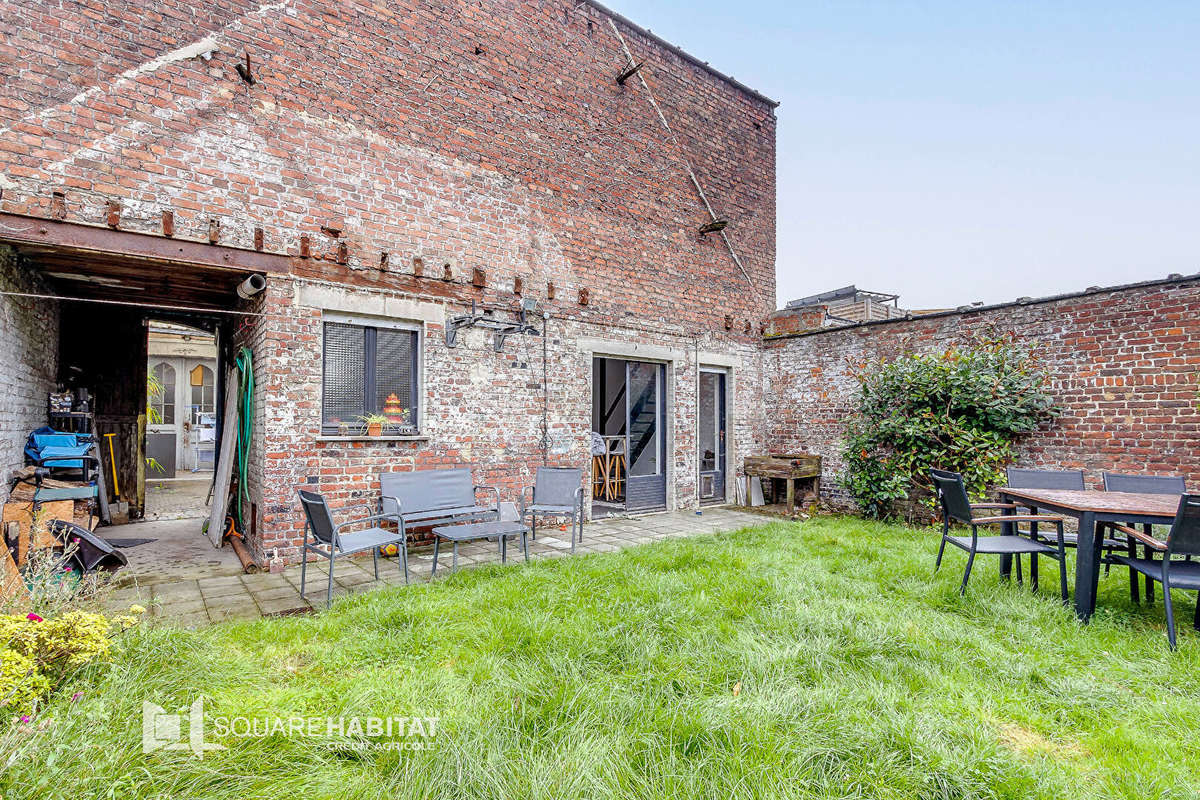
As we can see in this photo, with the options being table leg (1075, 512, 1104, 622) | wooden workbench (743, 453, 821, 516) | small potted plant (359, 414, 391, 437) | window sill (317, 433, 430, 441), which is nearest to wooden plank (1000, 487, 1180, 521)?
table leg (1075, 512, 1104, 622)

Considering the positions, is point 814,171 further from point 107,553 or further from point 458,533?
point 107,553

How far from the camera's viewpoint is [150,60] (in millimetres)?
4504

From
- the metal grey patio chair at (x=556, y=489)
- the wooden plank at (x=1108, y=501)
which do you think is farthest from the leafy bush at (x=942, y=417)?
the metal grey patio chair at (x=556, y=489)

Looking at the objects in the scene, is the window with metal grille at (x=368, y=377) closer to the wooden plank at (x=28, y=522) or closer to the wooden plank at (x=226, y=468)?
the wooden plank at (x=226, y=468)

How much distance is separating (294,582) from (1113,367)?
358 inches

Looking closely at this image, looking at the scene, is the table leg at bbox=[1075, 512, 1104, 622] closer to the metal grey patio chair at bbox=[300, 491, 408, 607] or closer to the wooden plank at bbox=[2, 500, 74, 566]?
the metal grey patio chair at bbox=[300, 491, 408, 607]

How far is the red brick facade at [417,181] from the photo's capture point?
4367 mm

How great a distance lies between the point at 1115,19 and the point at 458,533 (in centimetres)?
1128

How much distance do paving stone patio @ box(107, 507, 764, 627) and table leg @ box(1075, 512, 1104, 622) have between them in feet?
11.7

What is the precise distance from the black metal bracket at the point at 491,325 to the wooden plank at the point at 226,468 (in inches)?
103

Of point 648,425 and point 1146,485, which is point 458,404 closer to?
point 648,425

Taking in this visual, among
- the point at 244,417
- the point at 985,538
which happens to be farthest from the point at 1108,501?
the point at 244,417

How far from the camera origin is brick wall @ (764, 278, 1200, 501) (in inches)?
229

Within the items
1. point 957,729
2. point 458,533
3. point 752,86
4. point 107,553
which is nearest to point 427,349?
point 458,533
